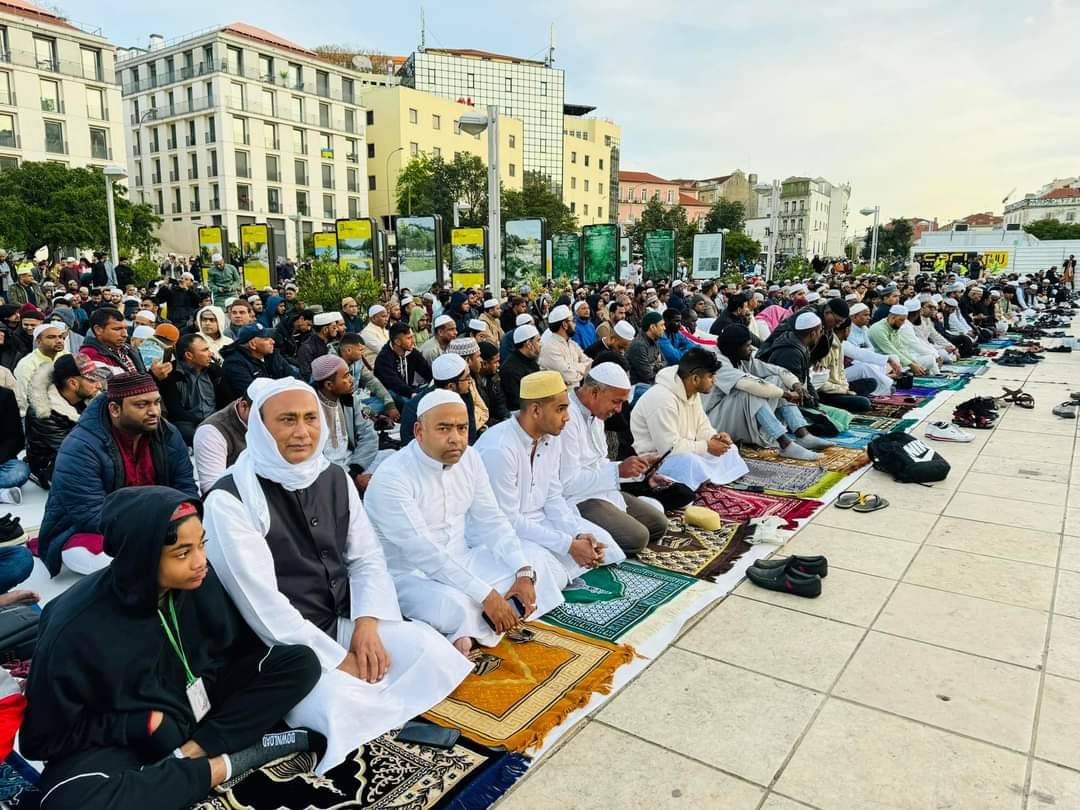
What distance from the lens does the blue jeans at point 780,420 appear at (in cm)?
655

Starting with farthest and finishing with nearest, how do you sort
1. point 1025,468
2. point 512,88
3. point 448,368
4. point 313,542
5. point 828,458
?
point 512,88, point 828,458, point 1025,468, point 448,368, point 313,542

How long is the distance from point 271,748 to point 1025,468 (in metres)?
5.98

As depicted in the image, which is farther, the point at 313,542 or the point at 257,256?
the point at 257,256

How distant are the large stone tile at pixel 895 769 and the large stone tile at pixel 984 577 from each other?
139 cm

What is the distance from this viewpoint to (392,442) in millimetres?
6598

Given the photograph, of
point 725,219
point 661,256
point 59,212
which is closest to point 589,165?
point 725,219

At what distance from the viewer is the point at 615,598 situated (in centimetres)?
376

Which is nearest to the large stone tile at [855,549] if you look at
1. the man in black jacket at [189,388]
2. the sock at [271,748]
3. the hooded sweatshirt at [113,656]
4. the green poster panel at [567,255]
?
the sock at [271,748]

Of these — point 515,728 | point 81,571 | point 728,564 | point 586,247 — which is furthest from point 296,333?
point 586,247

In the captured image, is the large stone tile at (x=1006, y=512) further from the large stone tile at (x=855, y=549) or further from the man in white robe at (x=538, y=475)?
the man in white robe at (x=538, y=475)

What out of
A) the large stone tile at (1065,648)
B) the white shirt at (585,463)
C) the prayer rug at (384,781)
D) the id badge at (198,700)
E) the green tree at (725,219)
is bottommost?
the prayer rug at (384,781)

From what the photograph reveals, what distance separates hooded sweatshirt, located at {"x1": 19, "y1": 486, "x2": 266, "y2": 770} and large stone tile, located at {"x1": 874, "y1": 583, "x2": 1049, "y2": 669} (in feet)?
9.55

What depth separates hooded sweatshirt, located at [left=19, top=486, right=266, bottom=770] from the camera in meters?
2.03

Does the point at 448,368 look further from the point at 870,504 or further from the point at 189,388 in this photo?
the point at 870,504
